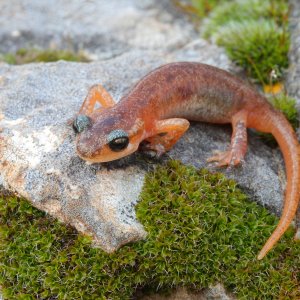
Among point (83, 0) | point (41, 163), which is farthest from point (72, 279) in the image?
point (83, 0)

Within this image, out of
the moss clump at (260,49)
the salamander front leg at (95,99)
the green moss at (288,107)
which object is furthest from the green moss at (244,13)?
the salamander front leg at (95,99)

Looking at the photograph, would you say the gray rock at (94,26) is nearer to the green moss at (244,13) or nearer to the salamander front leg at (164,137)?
the green moss at (244,13)

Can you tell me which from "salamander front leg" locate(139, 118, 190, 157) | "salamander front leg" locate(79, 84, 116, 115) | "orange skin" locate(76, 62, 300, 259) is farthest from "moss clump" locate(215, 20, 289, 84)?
"salamander front leg" locate(79, 84, 116, 115)

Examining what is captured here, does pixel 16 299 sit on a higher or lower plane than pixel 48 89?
lower

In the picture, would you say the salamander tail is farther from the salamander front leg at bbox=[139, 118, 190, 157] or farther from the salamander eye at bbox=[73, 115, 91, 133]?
the salamander eye at bbox=[73, 115, 91, 133]

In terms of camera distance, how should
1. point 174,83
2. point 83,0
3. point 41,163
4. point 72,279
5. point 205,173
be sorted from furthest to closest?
point 83,0
point 174,83
point 205,173
point 41,163
point 72,279

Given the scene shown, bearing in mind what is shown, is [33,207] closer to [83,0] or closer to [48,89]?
[48,89]

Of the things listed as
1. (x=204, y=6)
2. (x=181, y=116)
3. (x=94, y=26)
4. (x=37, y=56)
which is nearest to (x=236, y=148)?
(x=181, y=116)
